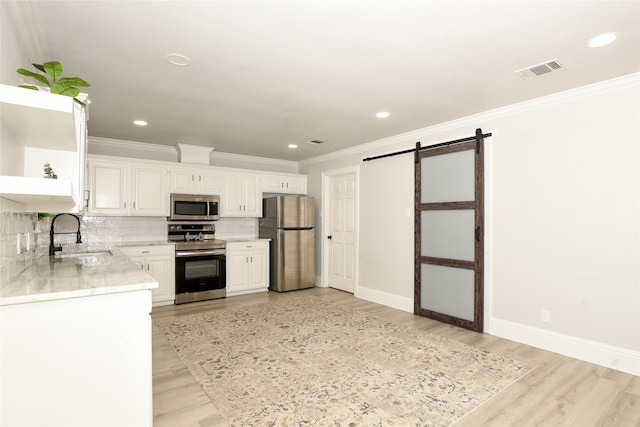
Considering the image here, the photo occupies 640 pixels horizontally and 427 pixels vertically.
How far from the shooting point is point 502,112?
366cm

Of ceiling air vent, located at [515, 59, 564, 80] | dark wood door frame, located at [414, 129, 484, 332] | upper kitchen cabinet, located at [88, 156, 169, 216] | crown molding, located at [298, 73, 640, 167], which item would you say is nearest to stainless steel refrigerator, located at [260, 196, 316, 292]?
crown molding, located at [298, 73, 640, 167]

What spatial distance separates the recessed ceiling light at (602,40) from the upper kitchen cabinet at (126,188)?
199 inches

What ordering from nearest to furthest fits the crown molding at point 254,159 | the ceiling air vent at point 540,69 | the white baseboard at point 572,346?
the ceiling air vent at point 540,69 < the white baseboard at point 572,346 < the crown molding at point 254,159

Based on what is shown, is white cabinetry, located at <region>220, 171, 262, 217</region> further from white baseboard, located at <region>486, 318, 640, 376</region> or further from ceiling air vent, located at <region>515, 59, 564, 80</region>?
ceiling air vent, located at <region>515, 59, 564, 80</region>

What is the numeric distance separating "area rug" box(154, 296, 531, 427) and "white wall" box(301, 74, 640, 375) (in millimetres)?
724

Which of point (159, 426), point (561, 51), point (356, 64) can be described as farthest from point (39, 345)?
point (561, 51)

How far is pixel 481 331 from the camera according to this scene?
12.5ft

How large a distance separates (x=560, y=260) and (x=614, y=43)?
188 cm

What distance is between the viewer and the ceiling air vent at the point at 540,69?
8.55 feet

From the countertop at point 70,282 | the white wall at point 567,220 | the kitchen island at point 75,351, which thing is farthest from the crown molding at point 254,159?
the kitchen island at point 75,351

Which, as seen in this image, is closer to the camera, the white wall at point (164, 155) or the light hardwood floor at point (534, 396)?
the light hardwood floor at point (534, 396)

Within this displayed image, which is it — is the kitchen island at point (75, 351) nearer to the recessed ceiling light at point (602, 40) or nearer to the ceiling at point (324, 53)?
the ceiling at point (324, 53)

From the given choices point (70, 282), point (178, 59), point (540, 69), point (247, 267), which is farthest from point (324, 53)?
point (247, 267)

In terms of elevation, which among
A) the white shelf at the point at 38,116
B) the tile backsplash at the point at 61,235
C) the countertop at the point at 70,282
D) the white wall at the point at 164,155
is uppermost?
the white wall at the point at 164,155
